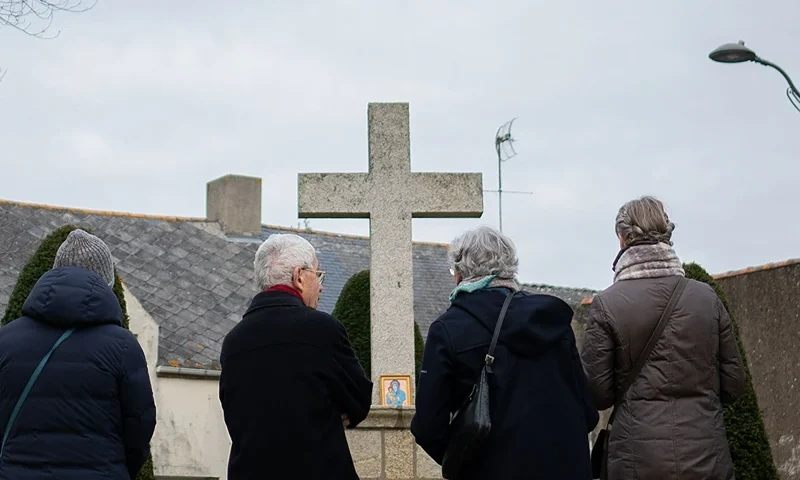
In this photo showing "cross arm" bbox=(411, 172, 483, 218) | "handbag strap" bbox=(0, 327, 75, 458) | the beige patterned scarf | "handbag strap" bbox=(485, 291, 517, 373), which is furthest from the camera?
"cross arm" bbox=(411, 172, 483, 218)

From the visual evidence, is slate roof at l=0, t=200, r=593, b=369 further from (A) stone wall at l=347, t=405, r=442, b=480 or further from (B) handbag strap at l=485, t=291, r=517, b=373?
(B) handbag strap at l=485, t=291, r=517, b=373

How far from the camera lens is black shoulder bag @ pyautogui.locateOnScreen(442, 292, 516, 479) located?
Result: 4891mm

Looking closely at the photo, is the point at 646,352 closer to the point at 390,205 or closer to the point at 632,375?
the point at 632,375

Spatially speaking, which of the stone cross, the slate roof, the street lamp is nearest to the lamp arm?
the street lamp

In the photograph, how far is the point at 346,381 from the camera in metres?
5.21

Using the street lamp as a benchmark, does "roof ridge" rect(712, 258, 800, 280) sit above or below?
below

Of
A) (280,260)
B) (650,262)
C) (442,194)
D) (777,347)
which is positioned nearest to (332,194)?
(442,194)

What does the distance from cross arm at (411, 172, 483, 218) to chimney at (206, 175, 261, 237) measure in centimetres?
1596

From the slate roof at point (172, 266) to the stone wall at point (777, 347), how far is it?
19.1ft

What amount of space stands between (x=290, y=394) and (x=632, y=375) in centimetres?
149

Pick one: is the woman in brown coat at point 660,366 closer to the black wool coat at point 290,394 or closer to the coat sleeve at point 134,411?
the black wool coat at point 290,394

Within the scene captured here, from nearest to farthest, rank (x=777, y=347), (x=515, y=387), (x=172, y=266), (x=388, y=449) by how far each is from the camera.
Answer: (x=515, y=387) < (x=388, y=449) < (x=777, y=347) < (x=172, y=266)

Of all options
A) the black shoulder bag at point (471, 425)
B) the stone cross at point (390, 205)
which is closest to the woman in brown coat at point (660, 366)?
the black shoulder bag at point (471, 425)

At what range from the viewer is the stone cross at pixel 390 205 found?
9.78 m
